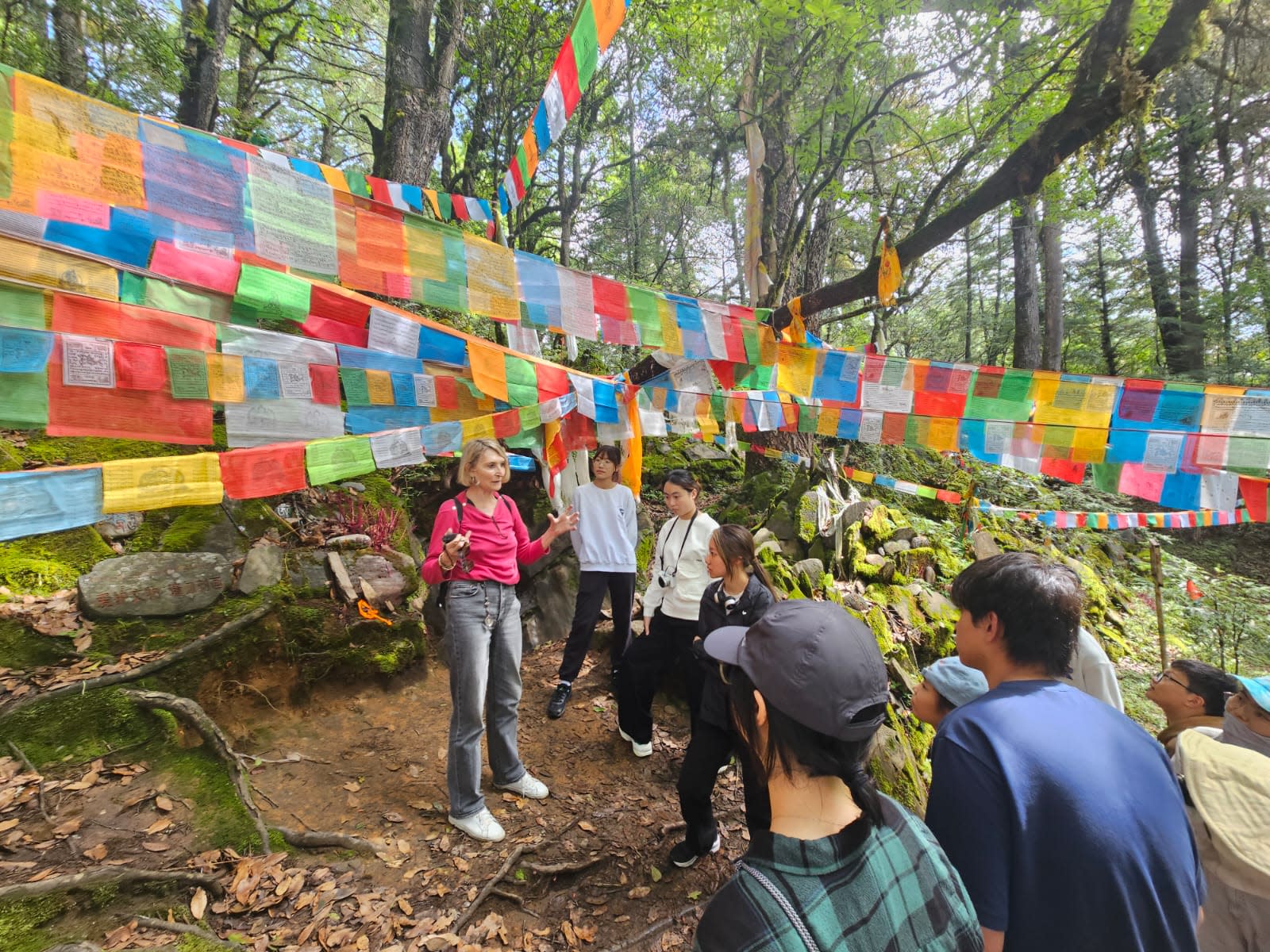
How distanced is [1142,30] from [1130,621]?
6983 mm

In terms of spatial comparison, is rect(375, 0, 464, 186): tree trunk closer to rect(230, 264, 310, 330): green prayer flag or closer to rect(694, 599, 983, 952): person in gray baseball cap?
Result: rect(230, 264, 310, 330): green prayer flag

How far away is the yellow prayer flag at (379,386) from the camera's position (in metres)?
3.31

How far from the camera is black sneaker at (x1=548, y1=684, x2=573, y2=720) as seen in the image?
408 centimetres

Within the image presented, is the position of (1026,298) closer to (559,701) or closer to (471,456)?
(559,701)

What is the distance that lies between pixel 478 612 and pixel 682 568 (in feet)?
4.02

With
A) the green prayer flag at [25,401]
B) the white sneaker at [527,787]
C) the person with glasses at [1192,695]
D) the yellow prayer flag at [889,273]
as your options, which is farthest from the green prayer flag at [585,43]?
the white sneaker at [527,787]

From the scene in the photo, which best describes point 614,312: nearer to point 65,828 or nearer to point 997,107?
point 65,828

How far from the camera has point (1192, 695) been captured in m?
2.21

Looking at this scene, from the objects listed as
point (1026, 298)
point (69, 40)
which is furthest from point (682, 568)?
point (1026, 298)

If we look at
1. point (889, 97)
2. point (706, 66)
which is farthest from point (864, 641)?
point (889, 97)

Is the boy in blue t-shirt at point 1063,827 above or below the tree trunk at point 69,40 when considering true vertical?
below

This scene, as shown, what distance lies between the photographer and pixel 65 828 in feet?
8.06

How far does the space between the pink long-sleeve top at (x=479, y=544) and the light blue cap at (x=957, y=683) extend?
192cm

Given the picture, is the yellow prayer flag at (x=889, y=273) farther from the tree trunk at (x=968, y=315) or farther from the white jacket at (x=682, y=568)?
the tree trunk at (x=968, y=315)
